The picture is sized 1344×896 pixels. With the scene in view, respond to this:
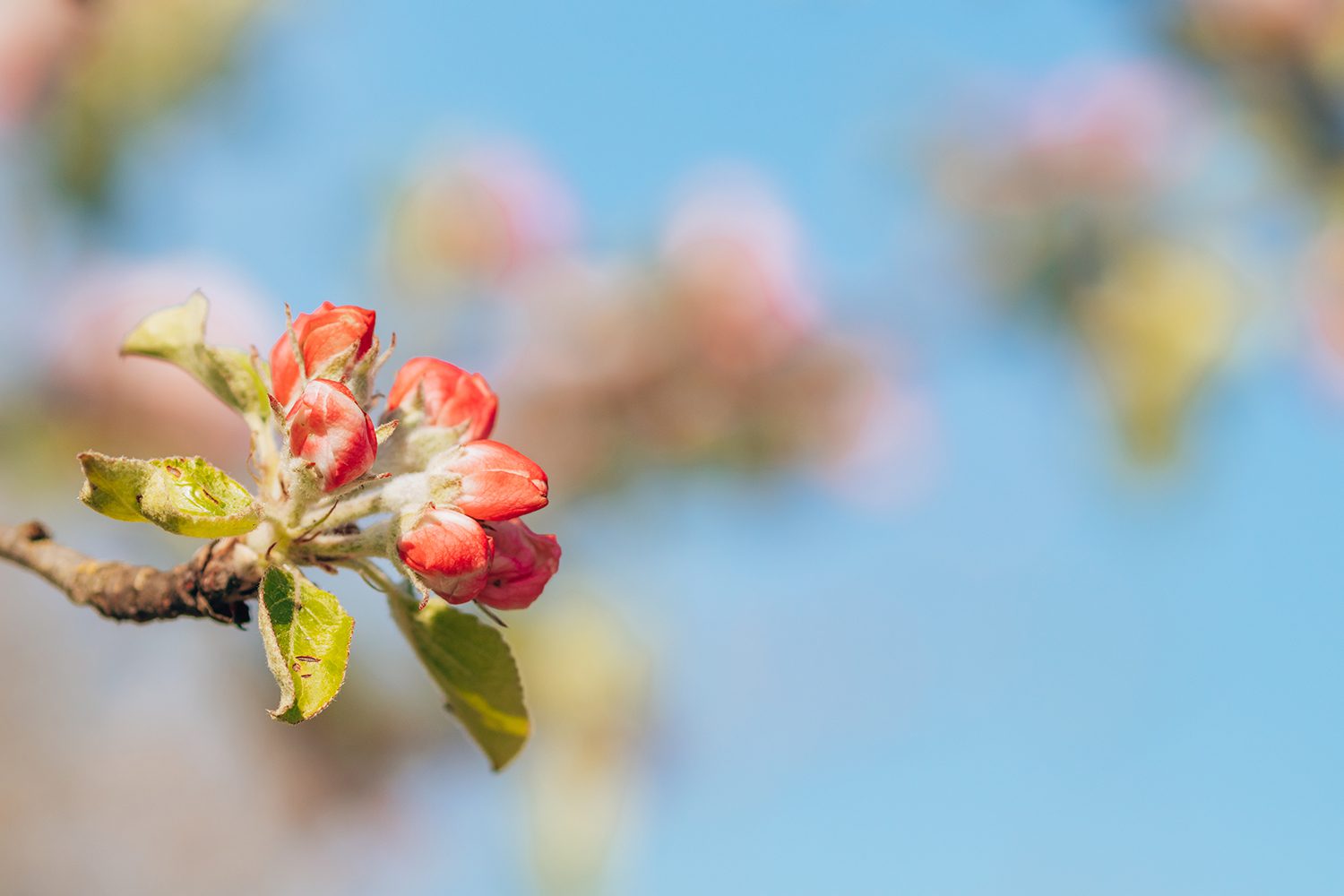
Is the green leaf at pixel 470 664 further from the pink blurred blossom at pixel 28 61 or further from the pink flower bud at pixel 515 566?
the pink blurred blossom at pixel 28 61

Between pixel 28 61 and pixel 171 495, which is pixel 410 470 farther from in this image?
pixel 28 61

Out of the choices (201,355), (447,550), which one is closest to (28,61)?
(201,355)

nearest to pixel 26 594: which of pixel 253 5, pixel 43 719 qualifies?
pixel 43 719

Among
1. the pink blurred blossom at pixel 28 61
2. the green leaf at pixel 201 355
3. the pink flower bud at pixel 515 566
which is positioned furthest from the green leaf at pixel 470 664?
the pink blurred blossom at pixel 28 61

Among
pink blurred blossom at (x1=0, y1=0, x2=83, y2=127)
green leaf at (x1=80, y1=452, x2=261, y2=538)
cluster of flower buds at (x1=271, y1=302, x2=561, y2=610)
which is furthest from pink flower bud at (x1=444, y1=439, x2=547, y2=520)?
pink blurred blossom at (x1=0, y1=0, x2=83, y2=127)

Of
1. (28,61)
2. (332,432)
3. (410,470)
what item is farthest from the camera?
(28,61)

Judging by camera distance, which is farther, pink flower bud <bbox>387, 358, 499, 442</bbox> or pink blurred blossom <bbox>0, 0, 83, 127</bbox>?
pink blurred blossom <bbox>0, 0, 83, 127</bbox>

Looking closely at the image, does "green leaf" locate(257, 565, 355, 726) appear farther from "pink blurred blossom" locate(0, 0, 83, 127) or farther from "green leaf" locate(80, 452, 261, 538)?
"pink blurred blossom" locate(0, 0, 83, 127)
